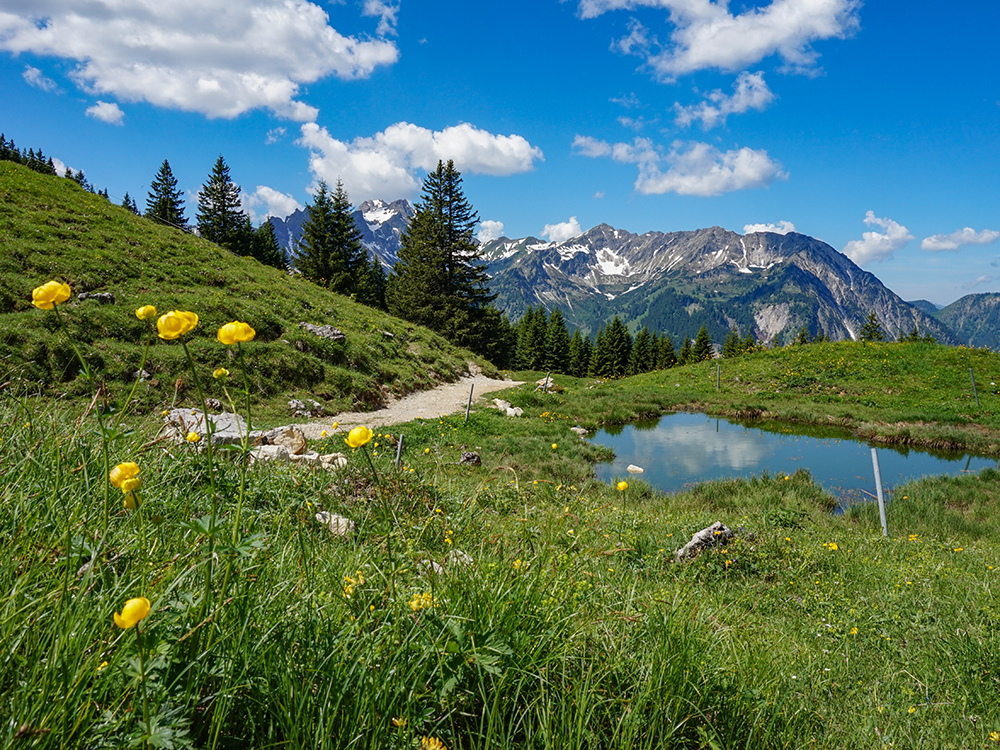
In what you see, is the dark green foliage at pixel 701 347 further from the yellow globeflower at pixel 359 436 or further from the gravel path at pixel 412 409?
the yellow globeflower at pixel 359 436

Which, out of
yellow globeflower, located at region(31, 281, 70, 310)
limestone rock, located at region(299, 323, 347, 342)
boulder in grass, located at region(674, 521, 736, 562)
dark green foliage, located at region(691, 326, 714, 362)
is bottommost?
boulder in grass, located at region(674, 521, 736, 562)

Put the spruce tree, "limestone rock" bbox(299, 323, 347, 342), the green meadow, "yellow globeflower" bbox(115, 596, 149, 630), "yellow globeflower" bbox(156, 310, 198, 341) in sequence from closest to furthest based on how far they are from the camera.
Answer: "yellow globeflower" bbox(115, 596, 149, 630)
the green meadow
"yellow globeflower" bbox(156, 310, 198, 341)
"limestone rock" bbox(299, 323, 347, 342)
the spruce tree

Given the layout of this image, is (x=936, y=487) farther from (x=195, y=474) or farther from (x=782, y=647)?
(x=195, y=474)

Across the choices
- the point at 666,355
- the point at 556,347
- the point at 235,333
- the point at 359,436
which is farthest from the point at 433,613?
the point at 666,355

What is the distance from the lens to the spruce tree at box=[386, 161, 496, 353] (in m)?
37.0

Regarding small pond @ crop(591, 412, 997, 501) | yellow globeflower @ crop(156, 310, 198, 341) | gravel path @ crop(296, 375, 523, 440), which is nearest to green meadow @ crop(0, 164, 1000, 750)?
yellow globeflower @ crop(156, 310, 198, 341)

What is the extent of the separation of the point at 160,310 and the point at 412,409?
8670 millimetres

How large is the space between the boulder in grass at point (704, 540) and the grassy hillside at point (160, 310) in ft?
27.5

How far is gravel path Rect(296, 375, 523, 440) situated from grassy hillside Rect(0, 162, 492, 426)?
530 millimetres

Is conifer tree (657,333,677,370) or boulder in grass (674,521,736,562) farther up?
conifer tree (657,333,677,370)

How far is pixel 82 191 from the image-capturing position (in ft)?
77.3

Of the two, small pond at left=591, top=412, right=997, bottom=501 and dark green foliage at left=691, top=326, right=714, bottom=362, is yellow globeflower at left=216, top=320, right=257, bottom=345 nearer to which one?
small pond at left=591, top=412, right=997, bottom=501

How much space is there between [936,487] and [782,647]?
1144 cm

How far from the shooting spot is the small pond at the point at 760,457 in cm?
1304
